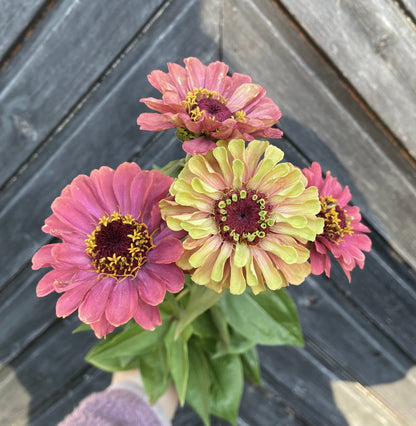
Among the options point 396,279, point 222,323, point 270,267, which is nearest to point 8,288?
point 222,323

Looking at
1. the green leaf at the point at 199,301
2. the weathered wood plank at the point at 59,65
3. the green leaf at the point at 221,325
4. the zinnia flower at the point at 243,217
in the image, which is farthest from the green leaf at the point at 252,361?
the weathered wood plank at the point at 59,65

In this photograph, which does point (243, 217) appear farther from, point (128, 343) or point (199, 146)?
point (128, 343)

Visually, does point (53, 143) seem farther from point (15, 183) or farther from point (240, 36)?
point (240, 36)

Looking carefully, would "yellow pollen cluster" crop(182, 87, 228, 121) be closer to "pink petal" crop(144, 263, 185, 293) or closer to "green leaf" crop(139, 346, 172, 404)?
"pink petal" crop(144, 263, 185, 293)

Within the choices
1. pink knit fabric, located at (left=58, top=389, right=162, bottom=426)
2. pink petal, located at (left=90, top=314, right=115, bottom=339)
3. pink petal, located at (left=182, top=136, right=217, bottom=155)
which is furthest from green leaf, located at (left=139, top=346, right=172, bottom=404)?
pink petal, located at (left=182, top=136, right=217, bottom=155)

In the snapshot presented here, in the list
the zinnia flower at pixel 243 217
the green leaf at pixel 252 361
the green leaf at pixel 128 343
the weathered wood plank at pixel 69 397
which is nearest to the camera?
the zinnia flower at pixel 243 217

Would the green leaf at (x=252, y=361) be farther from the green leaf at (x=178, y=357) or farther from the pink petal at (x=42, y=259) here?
the pink petal at (x=42, y=259)

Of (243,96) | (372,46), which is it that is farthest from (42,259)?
(372,46)
